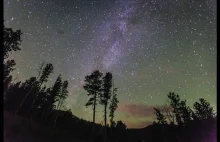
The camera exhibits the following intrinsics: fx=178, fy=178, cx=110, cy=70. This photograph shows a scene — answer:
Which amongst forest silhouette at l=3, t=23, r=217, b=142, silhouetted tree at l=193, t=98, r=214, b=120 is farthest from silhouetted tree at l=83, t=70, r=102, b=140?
silhouetted tree at l=193, t=98, r=214, b=120

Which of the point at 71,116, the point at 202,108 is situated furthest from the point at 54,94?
the point at 202,108

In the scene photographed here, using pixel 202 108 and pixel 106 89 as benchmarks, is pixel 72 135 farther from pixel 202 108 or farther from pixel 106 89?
pixel 202 108

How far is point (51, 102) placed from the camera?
57.6 m

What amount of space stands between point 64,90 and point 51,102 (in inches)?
269

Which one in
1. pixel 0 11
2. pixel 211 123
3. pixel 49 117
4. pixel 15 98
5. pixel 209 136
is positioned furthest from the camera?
pixel 49 117

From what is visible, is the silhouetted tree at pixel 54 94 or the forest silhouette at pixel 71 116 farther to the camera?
the silhouetted tree at pixel 54 94

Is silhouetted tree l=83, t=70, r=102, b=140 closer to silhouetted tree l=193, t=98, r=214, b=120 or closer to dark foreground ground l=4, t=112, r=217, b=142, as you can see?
dark foreground ground l=4, t=112, r=217, b=142

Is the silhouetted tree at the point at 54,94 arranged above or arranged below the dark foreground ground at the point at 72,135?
above

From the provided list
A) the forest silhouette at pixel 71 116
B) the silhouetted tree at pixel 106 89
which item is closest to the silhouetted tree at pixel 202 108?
the forest silhouette at pixel 71 116

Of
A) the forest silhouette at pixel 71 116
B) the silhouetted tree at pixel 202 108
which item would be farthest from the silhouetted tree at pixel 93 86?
the silhouetted tree at pixel 202 108

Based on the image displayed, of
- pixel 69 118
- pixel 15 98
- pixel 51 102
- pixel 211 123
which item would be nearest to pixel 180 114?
pixel 211 123

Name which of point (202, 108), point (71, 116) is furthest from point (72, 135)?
point (202, 108)

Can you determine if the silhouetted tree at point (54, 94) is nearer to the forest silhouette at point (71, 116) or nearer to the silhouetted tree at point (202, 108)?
the forest silhouette at point (71, 116)

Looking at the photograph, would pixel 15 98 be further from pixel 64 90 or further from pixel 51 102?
pixel 64 90
